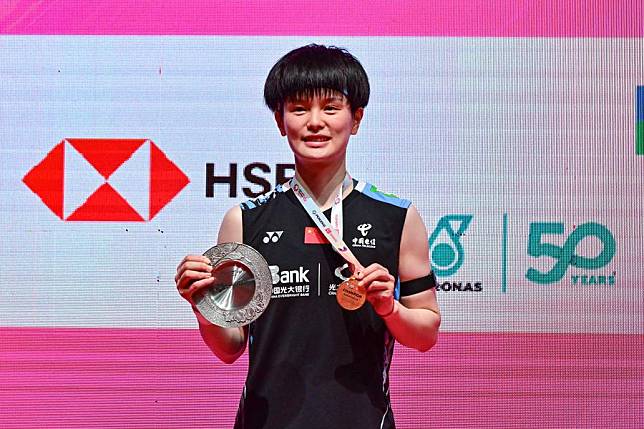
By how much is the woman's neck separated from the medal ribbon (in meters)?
0.01

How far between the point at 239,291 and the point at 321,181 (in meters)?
0.29

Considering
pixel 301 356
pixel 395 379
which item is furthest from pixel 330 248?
pixel 395 379

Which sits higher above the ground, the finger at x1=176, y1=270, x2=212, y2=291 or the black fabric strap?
the finger at x1=176, y1=270, x2=212, y2=291

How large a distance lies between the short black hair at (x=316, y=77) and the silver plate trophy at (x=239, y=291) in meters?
0.36

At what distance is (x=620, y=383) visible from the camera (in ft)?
9.67

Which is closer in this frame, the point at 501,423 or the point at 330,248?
the point at 330,248

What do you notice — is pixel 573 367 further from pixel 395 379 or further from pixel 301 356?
pixel 301 356

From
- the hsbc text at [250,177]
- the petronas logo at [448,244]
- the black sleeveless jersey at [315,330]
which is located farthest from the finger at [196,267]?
the petronas logo at [448,244]

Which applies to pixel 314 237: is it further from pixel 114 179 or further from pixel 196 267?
pixel 114 179

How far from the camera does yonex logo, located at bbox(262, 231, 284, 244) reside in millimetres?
1839

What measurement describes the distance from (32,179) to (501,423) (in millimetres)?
1726

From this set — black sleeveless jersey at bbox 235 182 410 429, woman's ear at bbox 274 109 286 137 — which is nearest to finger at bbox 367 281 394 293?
black sleeveless jersey at bbox 235 182 410 429

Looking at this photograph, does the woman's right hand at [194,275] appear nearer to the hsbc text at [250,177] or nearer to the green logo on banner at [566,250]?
the hsbc text at [250,177]

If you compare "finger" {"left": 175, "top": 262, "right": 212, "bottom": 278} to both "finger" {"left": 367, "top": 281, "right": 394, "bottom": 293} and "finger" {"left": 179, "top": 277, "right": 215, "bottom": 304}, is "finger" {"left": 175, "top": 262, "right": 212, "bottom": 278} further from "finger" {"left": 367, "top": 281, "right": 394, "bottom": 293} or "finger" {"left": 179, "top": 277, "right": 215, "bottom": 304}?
"finger" {"left": 367, "top": 281, "right": 394, "bottom": 293}
